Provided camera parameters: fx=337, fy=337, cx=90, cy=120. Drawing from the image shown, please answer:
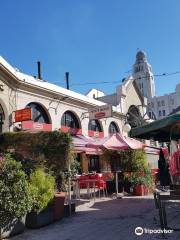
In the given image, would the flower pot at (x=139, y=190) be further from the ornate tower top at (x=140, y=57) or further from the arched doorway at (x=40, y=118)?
the ornate tower top at (x=140, y=57)

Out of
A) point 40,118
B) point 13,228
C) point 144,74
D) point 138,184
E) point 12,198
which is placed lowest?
point 13,228

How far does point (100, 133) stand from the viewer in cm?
2780

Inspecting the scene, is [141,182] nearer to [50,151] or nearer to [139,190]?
[139,190]

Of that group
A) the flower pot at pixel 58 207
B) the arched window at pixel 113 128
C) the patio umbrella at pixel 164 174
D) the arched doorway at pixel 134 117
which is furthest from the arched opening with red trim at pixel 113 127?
the flower pot at pixel 58 207

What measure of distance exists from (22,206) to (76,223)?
1843mm

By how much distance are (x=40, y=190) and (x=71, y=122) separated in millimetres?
17665

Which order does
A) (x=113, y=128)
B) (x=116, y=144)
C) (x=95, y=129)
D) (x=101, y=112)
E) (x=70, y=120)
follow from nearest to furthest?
(x=116, y=144)
(x=101, y=112)
(x=70, y=120)
(x=95, y=129)
(x=113, y=128)

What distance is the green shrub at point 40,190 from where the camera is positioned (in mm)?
7496

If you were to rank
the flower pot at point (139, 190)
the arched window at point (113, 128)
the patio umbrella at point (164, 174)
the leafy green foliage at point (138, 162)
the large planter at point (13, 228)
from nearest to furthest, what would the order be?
the large planter at point (13, 228) → the patio umbrella at point (164, 174) → the flower pot at point (139, 190) → the leafy green foliage at point (138, 162) → the arched window at point (113, 128)

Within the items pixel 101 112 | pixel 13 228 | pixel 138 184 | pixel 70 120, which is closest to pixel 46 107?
pixel 70 120

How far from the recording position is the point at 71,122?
83.1ft

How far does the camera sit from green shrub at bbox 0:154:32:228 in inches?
258

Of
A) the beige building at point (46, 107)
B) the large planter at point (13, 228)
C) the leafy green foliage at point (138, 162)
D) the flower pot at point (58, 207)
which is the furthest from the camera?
the beige building at point (46, 107)

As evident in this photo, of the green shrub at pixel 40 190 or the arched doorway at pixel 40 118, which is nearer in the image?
the green shrub at pixel 40 190
